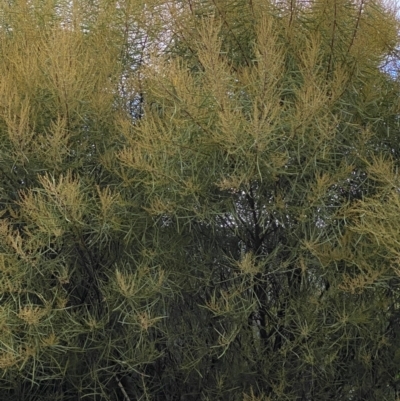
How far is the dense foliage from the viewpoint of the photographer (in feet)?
9.19

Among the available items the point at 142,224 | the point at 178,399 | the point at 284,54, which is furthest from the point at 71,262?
the point at 284,54

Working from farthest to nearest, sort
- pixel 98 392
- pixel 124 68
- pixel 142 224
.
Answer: pixel 124 68 < pixel 98 392 < pixel 142 224

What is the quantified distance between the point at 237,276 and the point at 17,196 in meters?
1.14

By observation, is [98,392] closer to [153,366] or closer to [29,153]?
[153,366]

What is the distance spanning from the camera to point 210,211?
287 cm

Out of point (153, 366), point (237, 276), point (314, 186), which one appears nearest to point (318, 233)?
point (314, 186)

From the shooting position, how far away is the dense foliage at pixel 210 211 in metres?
2.80

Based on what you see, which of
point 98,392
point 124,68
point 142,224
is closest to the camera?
point 142,224

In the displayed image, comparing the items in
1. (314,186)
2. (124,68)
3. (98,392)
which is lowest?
(98,392)

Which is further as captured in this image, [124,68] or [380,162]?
[124,68]

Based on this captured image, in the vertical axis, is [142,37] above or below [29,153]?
above

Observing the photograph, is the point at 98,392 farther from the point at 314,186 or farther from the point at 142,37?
the point at 142,37

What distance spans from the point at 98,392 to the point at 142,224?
0.91m

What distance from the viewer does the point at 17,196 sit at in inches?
124
